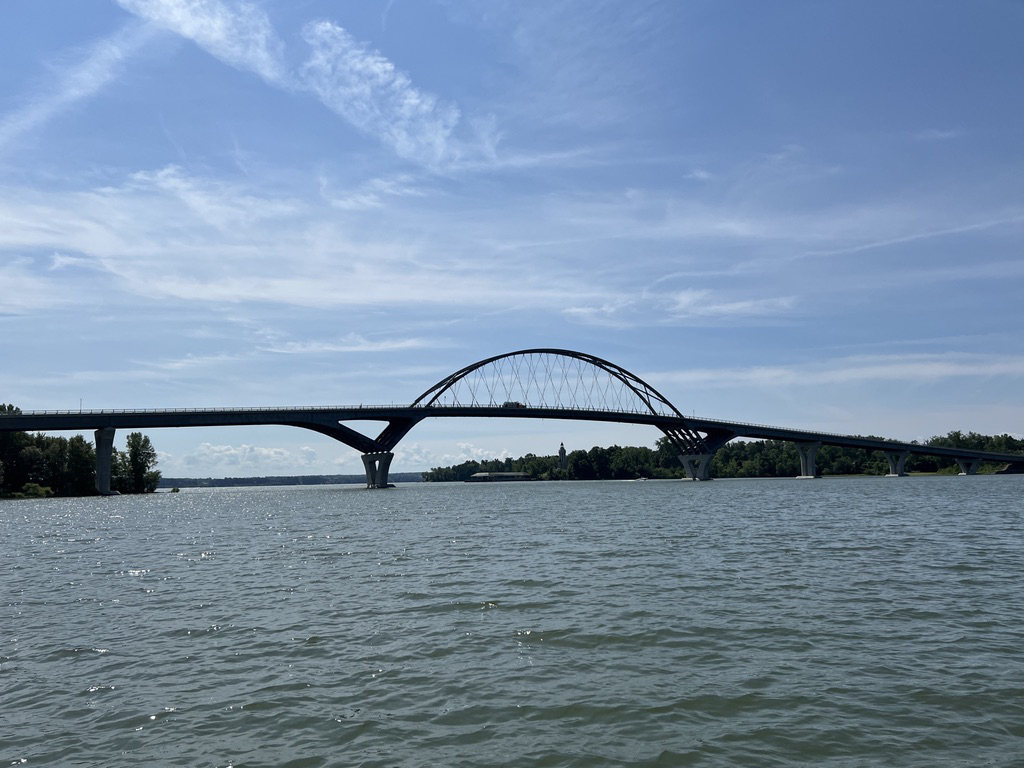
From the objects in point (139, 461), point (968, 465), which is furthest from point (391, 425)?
point (968, 465)

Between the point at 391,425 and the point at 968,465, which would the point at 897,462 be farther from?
the point at 391,425

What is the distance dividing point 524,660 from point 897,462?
19301 cm

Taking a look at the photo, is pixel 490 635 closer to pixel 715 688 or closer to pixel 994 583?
pixel 715 688

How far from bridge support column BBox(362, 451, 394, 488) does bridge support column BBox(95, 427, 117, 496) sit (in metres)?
40.6

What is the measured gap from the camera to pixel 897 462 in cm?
17962

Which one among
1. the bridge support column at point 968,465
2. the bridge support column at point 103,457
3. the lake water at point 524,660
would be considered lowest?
the bridge support column at point 968,465

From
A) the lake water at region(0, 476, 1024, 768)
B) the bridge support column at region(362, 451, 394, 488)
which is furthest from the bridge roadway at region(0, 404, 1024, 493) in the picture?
the lake water at region(0, 476, 1024, 768)

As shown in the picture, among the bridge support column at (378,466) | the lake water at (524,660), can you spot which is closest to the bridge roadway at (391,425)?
the bridge support column at (378,466)

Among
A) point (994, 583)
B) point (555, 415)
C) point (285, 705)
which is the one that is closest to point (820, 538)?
point (994, 583)

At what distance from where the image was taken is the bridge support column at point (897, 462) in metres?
178

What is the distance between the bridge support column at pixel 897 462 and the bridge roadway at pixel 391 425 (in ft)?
0.80

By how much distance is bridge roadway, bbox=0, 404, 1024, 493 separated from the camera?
97.6 meters

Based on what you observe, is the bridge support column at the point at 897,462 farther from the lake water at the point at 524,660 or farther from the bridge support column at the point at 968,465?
the lake water at the point at 524,660

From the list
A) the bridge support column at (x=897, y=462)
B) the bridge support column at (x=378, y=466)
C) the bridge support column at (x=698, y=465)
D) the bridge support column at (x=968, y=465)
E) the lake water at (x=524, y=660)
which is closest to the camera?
the lake water at (x=524, y=660)
